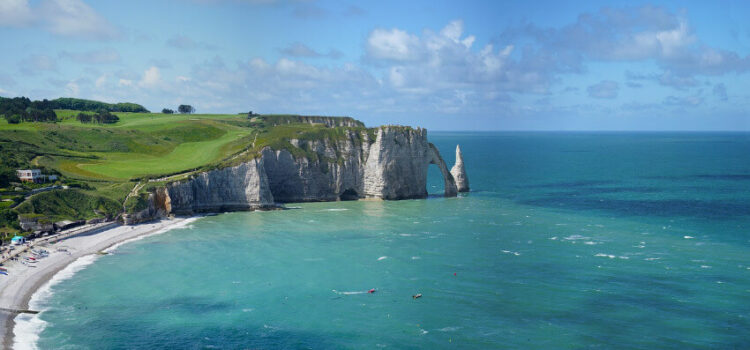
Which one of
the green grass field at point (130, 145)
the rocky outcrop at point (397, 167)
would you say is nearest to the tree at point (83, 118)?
the green grass field at point (130, 145)

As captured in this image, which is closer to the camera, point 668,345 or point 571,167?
point 668,345

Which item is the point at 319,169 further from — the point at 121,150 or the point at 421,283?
the point at 421,283

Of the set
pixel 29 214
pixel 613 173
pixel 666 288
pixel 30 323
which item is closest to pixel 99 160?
pixel 29 214

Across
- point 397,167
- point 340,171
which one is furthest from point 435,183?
point 340,171

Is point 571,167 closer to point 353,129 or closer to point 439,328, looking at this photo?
point 353,129

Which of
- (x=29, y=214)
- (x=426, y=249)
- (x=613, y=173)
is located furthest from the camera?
(x=613, y=173)

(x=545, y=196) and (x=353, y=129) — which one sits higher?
(x=353, y=129)

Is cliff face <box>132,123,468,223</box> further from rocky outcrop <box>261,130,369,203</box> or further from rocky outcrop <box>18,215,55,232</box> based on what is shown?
rocky outcrop <box>18,215,55,232</box>
